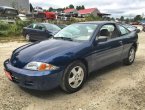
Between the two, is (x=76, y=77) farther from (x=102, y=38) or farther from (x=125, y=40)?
(x=125, y=40)

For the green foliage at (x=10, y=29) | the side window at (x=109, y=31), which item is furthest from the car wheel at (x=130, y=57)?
the green foliage at (x=10, y=29)

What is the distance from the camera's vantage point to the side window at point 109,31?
5989mm

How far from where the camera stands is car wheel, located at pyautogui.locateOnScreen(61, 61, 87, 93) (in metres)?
4.75

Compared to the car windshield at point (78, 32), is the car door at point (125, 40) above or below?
below

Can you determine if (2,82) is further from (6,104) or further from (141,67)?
(141,67)

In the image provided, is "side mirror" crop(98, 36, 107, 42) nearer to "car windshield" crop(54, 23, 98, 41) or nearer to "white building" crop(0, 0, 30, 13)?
"car windshield" crop(54, 23, 98, 41)

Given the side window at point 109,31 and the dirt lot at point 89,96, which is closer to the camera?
the dirt lot at point 89,96

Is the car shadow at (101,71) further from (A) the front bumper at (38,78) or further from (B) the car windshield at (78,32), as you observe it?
(A) the front bumper at (38,78)

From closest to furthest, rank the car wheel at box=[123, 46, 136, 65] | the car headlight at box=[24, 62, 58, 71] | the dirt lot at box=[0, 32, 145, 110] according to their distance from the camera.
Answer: the dirt lot at box=[0, 32, 145, 110] < the car headlight at box=[24, 62, 58, 71] < the car wheel at box=[123, 46, 136, 65]

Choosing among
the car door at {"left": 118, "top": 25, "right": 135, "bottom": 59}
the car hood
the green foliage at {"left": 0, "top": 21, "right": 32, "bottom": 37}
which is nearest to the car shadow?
the car door at {"left": 118, "top": 25, "right": 135, "bottom": 59}

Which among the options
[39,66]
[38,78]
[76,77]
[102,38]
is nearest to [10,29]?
[102,38]

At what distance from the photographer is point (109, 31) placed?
20.6 ft

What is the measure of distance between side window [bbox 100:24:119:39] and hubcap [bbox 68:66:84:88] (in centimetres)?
126

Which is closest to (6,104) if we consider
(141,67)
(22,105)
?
(22,105)
